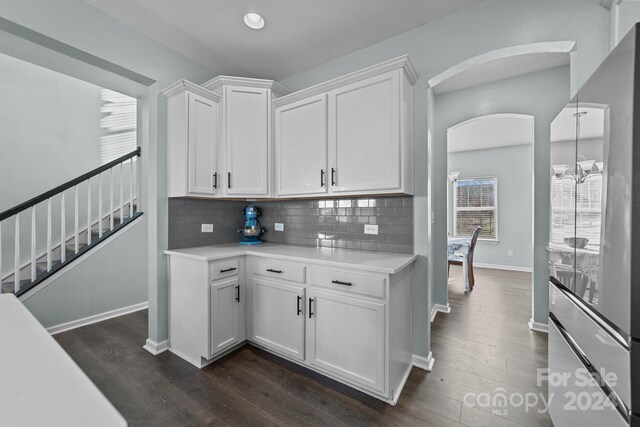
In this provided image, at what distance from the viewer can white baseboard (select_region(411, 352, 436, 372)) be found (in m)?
2.20

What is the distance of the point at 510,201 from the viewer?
241 inches

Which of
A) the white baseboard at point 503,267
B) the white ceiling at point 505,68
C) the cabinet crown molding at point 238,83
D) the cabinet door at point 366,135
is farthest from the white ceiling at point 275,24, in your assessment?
the white baseboard at point 503,267

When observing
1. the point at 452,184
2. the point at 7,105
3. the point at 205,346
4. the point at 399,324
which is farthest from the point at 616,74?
the point at 452,184

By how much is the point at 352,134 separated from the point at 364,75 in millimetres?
456

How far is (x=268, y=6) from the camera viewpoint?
206 cm

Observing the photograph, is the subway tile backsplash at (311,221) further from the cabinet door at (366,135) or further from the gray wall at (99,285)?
the gray wall at (99,285)

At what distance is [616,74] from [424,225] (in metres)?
1.44

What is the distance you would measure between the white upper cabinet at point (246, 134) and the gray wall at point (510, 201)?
18.8 ft

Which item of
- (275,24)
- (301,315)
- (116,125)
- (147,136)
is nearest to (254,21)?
(275,24)

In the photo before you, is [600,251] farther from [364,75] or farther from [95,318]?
[95,318]

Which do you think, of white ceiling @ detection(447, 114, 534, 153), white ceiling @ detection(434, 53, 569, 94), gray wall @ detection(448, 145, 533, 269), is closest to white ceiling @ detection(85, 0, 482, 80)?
white ceiling @ detection(434, 53, 569, 94)

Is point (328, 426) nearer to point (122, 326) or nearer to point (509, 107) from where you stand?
point (122, 326)

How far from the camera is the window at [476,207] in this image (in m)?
6.32

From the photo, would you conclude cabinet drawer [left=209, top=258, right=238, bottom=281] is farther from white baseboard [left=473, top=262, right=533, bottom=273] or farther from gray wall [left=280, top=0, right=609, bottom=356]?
white baseboard [left=473, top=262, right=533, bottom=273]
